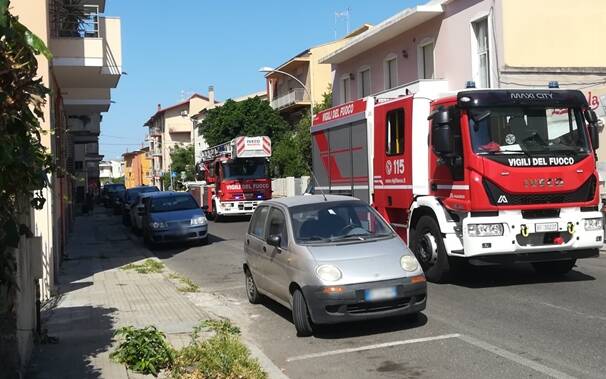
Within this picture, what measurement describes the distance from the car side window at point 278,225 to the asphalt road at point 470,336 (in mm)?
1120

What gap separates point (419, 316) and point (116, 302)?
4753 millimetres

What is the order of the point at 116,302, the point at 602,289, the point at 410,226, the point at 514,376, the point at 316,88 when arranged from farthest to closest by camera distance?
the point at 316,88
the point at 410,226
the point at 116,302
the point at 602,289
the point at 514,376

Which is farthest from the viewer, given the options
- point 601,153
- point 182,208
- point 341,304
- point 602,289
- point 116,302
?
point 182,208

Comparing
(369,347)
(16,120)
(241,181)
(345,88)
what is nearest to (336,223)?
(369,347)

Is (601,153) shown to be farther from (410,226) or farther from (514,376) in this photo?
(514,376)

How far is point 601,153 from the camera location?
682 inches

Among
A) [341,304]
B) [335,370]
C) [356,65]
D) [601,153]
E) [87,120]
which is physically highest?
[356,65]

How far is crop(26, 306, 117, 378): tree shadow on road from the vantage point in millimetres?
6109

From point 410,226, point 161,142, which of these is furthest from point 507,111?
point 161,142

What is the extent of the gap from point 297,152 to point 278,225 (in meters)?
39.5

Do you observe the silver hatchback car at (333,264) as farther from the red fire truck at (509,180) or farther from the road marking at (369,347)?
the red fire truck at (509,180)

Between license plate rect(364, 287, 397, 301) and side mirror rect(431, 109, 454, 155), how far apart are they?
3258 millimetres

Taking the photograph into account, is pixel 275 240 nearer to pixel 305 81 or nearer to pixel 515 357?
pixel 515 357

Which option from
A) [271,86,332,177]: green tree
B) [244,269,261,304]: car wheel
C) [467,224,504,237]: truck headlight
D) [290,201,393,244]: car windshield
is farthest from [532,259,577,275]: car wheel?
[271,86,332,177]: green tree
